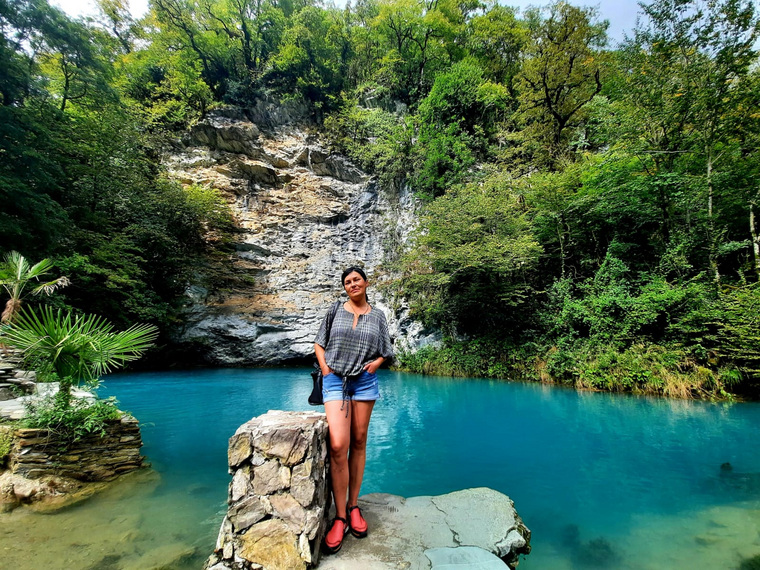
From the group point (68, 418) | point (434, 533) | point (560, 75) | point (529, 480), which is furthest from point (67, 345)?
point (560, 75)

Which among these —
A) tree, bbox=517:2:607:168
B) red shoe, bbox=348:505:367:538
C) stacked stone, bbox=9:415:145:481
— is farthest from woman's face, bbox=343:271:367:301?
tree, bbox=517:2:607:168

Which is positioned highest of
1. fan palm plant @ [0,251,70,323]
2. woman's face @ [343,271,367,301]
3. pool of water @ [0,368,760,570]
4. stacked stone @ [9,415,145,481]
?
fan palm plant @ [0,251,70,323]

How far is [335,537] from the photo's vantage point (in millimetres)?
1652

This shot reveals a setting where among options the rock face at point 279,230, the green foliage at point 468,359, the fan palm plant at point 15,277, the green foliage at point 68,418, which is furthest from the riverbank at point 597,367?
the fan palm plant at point 15,277

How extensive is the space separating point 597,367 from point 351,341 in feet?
27.5

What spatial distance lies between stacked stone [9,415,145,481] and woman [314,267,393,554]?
2729 millimetres

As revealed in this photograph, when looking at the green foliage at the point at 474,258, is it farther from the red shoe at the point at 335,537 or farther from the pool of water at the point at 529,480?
the red shoe at the point at 335,537

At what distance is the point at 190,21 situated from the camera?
1595 centimetres

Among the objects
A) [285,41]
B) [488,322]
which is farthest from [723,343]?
[285,41]

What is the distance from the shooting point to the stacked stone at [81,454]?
9.22 feet

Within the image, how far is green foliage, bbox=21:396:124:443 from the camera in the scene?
2.95m

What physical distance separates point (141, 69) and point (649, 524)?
73.0ft

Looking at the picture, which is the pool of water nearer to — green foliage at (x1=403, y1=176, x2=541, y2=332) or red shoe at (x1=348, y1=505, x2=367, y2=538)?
red shoe at (x1=348, y1=505, x2=367, y2=538)

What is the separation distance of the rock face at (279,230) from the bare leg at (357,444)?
10980 millimetres
